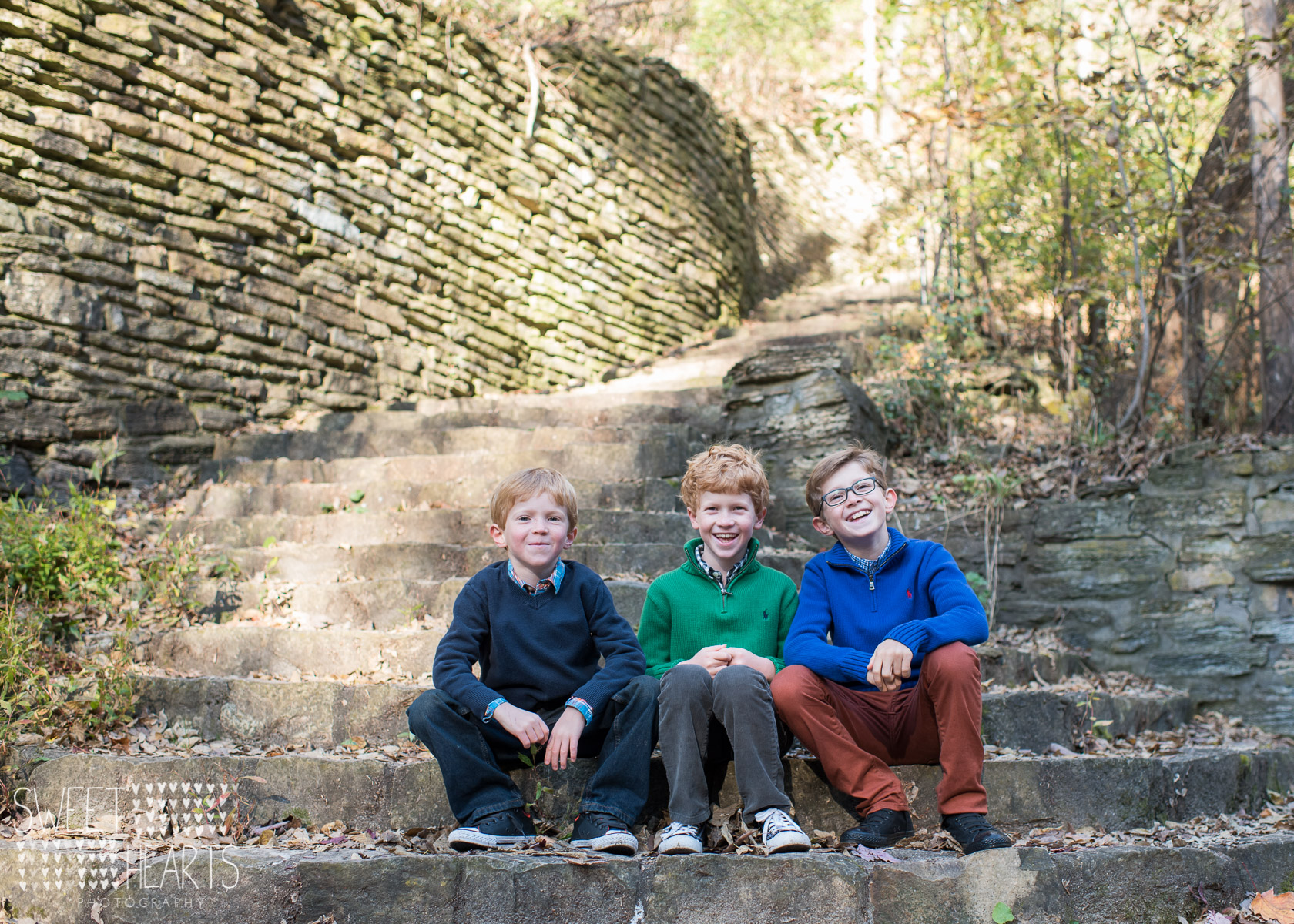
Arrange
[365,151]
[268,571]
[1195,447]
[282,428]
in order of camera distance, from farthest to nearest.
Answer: [365,151], [282,428], [1195,447], [268,571]

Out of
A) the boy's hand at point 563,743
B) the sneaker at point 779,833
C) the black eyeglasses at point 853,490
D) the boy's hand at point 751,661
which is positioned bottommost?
the sneaker at point 779,833

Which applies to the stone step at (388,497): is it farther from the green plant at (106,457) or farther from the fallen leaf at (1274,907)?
the fallen leaf at (1274,907)

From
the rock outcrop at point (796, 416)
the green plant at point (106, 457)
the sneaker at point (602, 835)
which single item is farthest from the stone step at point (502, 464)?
the sneaker at point (602, 835)

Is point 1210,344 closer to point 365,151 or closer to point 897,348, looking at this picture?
point 897,348

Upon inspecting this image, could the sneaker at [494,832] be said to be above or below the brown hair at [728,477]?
below

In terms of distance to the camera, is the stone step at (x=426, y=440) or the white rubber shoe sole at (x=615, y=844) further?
the stone step at (x=426, y=440)

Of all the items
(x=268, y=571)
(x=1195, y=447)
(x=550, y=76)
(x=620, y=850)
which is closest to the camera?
(x=620, y=850)

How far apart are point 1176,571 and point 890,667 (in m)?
2.39

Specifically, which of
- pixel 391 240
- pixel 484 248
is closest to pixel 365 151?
pixel 391 240

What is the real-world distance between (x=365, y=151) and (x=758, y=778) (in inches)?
199

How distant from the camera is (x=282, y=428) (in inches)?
200

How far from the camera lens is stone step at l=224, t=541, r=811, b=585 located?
3.31m

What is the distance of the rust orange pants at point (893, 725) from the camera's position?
2.00 m

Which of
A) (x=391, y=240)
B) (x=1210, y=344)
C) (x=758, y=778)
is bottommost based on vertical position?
(x=758, y=778)
